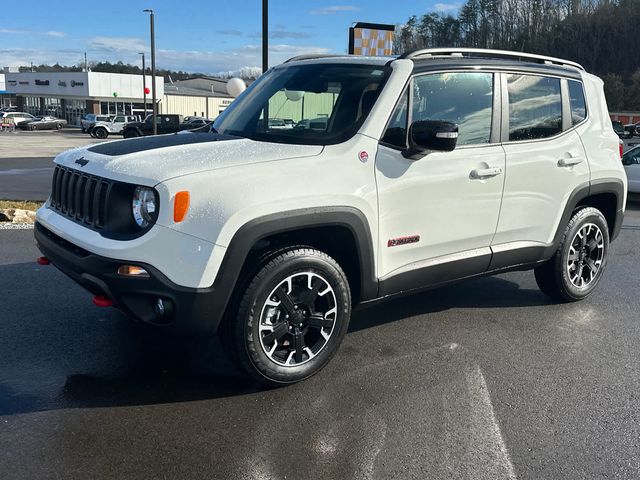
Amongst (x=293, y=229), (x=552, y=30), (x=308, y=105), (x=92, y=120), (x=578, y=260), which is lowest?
(x=578, y=260)

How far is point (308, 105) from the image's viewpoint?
4180 millimetres

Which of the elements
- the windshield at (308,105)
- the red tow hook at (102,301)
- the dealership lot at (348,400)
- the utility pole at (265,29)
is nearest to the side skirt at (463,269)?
the dealership lot at (348,400)

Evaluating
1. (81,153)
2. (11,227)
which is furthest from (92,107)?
(81,153)

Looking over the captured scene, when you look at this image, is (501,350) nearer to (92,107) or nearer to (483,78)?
(483,78)

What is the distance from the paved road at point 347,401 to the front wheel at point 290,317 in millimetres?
173

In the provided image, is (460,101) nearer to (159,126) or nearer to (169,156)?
(169,156)

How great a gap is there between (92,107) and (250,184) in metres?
69.7

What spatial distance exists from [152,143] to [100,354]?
4.75 ft

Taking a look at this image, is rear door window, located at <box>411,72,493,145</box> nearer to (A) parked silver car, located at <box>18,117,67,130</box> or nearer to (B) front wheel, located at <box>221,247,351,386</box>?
(B) front wheel, located at <box>221,247,351,386</box>

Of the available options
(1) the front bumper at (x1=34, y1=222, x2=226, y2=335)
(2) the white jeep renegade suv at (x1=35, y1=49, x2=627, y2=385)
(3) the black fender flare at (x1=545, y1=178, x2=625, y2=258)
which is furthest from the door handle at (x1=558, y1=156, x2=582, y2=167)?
(1) the front bumper at (x1=34, y1=222, x2=226, y2=335)

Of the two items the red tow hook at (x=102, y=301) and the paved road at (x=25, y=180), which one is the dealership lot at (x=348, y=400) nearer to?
the red tow hook at (x=102, y=301)

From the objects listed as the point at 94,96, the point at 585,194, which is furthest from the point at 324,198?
the point at 94,96

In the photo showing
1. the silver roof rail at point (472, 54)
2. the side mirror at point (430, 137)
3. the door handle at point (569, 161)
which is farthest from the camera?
the door handle at point (569, 161)

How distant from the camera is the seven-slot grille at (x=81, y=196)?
11.1 ft
